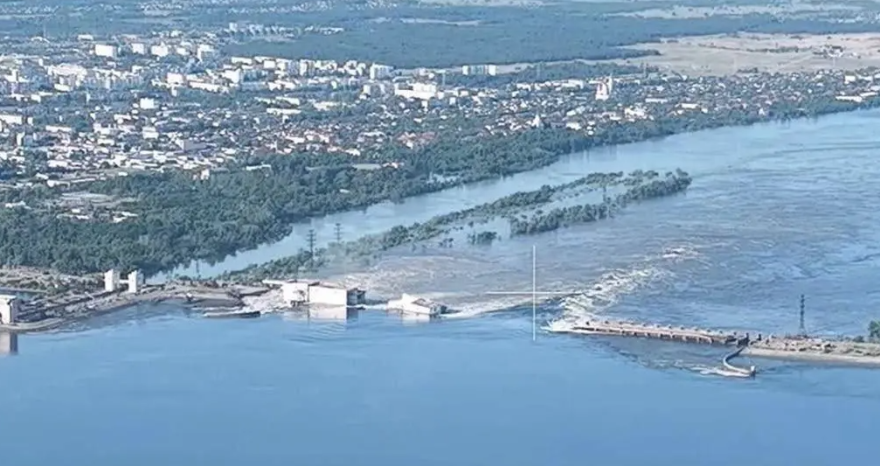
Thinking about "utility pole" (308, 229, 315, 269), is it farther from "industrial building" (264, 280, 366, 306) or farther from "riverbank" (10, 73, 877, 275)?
"industrial building" (264, 280, 366, 306)

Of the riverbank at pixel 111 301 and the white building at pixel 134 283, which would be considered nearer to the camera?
the riverbank at pixel 111 301

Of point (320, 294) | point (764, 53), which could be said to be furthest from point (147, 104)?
point (320, 294)

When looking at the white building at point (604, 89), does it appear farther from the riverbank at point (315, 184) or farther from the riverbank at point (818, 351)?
the riverbank at point (818, 351)

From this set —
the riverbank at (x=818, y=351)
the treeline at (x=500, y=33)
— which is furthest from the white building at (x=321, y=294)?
the treeline at (x=500, y=33)

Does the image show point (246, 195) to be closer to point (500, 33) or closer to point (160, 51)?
point (160, 51)

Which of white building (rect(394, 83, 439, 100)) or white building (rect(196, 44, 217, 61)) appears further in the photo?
white building (rect(196, 44, 217, 61))

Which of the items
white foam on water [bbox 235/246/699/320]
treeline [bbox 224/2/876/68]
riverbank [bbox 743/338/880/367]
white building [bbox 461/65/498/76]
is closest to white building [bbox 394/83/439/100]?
white building [bbox 461/65/498/76]

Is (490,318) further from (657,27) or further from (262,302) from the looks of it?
(657,27)
